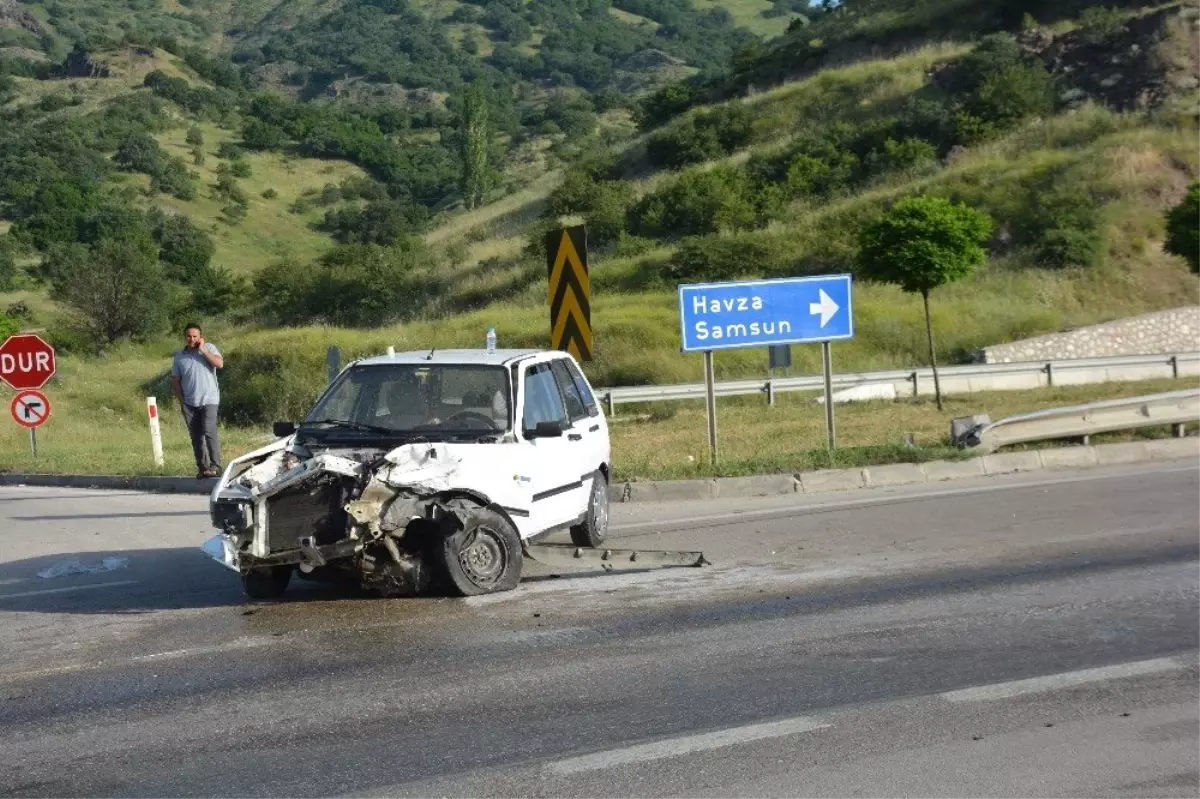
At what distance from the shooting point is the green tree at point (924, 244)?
2648 centimetres

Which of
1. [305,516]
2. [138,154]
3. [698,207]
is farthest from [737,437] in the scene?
[138,154]

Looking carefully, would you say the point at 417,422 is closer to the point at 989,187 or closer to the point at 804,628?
the point at 804,628

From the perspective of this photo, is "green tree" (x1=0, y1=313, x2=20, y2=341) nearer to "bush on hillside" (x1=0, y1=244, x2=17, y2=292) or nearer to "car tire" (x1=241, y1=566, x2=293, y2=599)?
"bush on hillside" (x1=0, y1=244, x2=17, y2=292)

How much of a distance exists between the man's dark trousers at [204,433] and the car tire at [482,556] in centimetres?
798

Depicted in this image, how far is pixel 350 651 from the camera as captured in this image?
821 centimetres

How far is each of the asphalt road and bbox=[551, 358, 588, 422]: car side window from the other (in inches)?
52.6

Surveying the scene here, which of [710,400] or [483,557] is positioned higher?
[710,400]

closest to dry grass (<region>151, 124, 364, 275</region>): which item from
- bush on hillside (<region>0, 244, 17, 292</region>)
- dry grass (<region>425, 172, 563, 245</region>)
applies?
bush on hillside (<region>0, 244, 17, 292</region>)

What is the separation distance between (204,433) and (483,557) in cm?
819

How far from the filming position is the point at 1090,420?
17828mm

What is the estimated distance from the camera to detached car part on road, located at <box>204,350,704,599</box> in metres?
9.18

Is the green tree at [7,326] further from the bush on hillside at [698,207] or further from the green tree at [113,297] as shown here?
the bush on hillside at [698,207]

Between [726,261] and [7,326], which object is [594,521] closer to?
[726,261]

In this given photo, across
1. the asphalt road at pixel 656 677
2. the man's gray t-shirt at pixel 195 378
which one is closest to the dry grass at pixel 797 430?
the asphalt road at pixel 656 677
